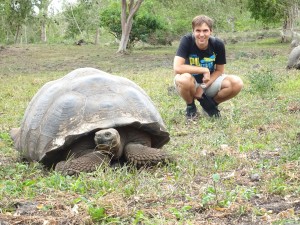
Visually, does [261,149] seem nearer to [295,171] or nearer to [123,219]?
[295,171]

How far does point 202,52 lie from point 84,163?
246cm

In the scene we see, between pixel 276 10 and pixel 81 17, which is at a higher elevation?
pixel 276 10

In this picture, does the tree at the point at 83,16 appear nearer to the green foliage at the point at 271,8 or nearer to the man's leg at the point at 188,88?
the green foliage at the point at 271,8

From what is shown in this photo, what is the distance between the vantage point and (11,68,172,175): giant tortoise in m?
3.31

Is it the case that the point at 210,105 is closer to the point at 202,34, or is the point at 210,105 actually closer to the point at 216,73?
the point at 216,73

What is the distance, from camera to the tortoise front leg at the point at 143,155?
3.34 metres

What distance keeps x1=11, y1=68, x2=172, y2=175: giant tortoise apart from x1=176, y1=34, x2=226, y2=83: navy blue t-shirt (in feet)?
5.32

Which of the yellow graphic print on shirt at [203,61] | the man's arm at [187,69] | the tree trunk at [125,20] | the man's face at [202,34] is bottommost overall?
the man's arm at [187,69]

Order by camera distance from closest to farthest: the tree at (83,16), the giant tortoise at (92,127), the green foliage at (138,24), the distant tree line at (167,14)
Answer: the giant tortoise at (92,127) < the distant tree line at (167,14) < the green foliage at (138,24) < the tree at (83,16)

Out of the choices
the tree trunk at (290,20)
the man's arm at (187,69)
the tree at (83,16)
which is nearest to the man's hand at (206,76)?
the man's arm at (187,69)

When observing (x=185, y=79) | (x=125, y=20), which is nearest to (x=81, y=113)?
Answer: (x=185, y=79)

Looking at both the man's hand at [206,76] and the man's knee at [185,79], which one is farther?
the man's knee at [185,79]

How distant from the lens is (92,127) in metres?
3.31

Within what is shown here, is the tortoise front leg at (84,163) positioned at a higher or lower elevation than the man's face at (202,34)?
lower
